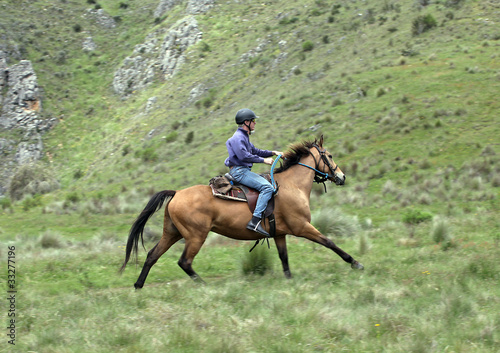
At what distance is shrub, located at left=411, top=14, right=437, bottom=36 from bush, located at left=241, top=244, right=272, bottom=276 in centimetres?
3367

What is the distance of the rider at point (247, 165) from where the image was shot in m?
8.46

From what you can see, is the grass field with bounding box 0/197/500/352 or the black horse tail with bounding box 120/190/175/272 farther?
the black horse tail with bounding box 120/190/175/272

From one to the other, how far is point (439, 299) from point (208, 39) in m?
52.8

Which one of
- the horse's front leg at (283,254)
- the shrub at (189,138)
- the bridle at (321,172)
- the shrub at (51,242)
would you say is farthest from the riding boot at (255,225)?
the shrub at (189,138)

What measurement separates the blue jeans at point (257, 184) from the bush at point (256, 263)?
4.26ft

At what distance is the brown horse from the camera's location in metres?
8.39

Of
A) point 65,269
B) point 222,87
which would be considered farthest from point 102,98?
point 65,269

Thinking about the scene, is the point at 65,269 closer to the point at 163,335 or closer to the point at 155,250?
the point at 155,250

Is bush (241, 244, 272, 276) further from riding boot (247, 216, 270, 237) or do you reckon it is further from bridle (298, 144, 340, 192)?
bridle (298, 144, 340, 192)

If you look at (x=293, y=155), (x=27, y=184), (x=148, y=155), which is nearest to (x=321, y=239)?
(x=293, y=155)

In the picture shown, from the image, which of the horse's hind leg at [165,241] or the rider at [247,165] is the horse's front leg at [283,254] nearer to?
the rider at [247,165]

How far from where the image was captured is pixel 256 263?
9375 mm

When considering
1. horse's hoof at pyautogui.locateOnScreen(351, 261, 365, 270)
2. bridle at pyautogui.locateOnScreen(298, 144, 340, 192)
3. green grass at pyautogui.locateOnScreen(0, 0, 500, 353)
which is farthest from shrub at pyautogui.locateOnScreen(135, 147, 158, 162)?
horse's hoof at pyautogui.locateOnScreen(351, 261, 365, 270)

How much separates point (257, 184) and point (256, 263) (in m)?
1.78
